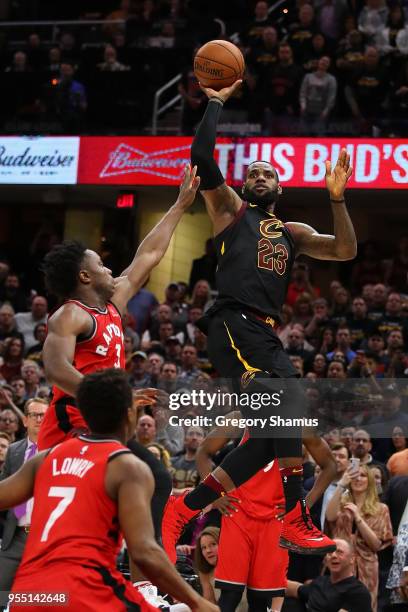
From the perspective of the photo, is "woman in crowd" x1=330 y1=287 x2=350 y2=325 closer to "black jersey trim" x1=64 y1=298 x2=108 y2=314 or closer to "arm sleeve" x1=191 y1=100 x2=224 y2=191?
"arm sleeve" x1=191 y1=100 x2=224 y2=191

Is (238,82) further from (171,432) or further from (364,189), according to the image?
(364,189)

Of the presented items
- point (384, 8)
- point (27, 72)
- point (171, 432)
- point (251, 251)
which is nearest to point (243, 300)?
point (251, 251)

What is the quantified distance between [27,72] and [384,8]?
6.04 metres

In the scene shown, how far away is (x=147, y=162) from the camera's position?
18.2 meters

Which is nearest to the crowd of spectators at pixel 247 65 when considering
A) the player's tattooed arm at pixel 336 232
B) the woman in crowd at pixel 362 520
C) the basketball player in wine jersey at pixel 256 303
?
the woman in crowd at pixel 362 520

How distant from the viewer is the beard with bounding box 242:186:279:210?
7.40m

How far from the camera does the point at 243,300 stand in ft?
23.3

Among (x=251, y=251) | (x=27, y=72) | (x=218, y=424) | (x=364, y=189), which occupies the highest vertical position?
(x=27, y=72)

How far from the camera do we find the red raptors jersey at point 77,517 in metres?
4.88

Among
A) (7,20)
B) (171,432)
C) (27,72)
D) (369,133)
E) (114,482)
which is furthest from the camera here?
(7,20)

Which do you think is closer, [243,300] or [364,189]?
[243,300]

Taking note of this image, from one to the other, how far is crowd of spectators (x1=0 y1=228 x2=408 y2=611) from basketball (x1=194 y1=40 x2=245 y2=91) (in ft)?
6.31

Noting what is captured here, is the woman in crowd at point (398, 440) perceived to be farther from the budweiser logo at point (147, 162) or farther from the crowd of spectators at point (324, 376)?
the budweiser logo at point (147, 162)

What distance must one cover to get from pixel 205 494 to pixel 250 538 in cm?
135
